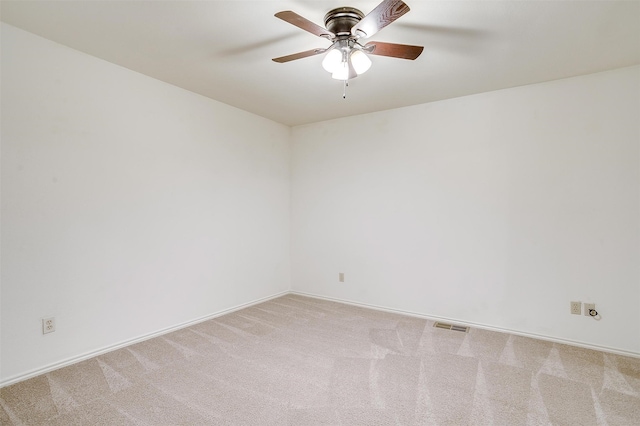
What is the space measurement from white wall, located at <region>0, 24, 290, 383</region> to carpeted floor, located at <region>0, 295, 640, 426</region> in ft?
1.29

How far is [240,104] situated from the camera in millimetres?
3777

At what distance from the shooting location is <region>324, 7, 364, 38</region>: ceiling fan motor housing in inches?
76.2

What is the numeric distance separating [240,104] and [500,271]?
3373 mm

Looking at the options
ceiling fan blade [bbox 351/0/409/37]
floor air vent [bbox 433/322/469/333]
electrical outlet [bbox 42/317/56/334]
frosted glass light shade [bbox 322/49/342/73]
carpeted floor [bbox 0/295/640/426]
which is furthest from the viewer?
floor air vent [bbox 433/322/469/333]

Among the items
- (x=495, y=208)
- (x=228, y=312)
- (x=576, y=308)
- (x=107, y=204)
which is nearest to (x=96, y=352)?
(x=107, y=204)

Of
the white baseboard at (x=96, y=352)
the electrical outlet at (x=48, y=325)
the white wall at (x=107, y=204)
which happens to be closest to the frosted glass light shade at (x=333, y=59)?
the white wall at (x=107, y=204)

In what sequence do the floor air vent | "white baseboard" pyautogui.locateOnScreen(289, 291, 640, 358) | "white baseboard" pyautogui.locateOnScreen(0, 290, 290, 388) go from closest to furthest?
"white baseboard" pyautogui.locateOnScreen(0, 290, 290, 388)
"white baseboard" pyautogui.locateOnScreen(289, 291, 640, 358)
the floor air vent

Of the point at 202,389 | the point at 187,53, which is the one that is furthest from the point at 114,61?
the point at 202,389

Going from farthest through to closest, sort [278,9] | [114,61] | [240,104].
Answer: [240,104]
[114,61]
[278,9]

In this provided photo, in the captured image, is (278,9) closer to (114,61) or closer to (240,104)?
(114,61)

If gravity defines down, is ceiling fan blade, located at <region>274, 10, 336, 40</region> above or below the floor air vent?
above

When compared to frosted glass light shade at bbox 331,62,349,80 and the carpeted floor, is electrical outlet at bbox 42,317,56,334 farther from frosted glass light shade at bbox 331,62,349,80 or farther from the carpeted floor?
frosted glass light shade at bbox 331,62,349,80

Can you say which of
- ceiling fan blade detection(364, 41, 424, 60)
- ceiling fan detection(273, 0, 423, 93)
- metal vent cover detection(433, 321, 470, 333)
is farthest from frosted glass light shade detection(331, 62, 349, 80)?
metal vent cover detection(433, 321, 470, 333)

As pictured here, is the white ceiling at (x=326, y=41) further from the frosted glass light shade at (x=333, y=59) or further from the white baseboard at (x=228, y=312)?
the white baseboard at (x=228, y=312)
